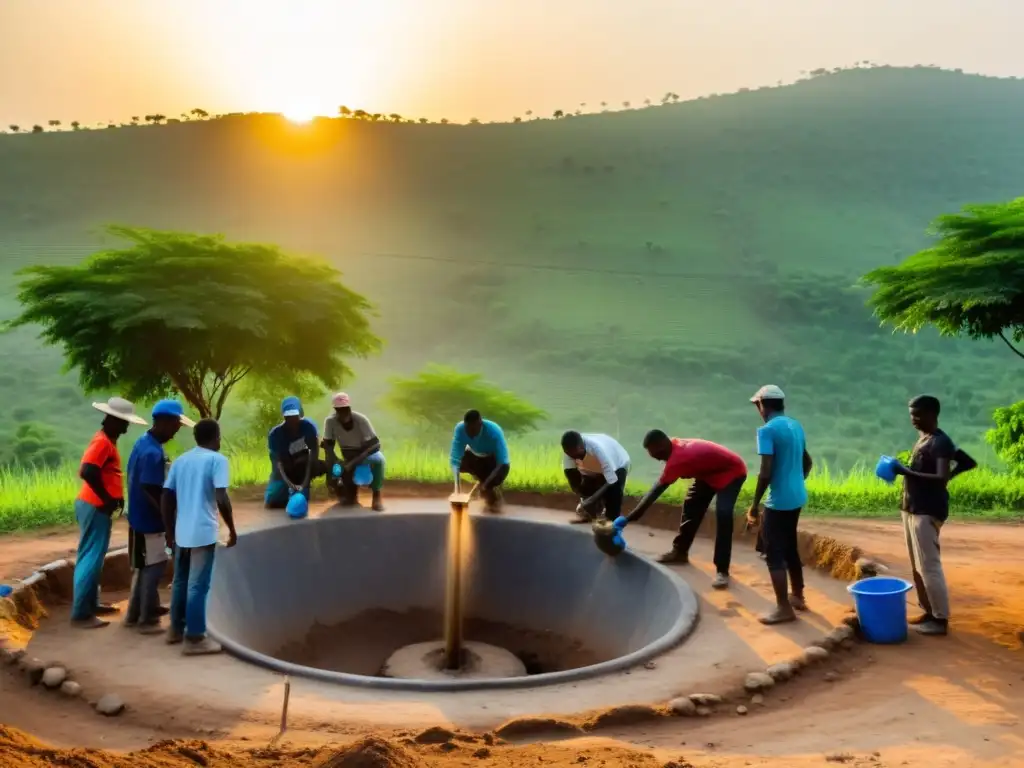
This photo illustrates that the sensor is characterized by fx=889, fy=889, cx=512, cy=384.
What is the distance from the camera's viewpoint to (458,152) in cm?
6291

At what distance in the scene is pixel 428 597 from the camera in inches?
348

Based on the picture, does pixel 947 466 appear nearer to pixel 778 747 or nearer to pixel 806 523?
pixel 778 747

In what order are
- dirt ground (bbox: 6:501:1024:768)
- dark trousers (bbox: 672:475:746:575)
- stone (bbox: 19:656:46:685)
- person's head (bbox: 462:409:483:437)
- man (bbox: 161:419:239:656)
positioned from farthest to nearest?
1. person's head (bbox: 462:409:483:437)
2. dark trousers (bbox: 672:475:746:575)
3. man (bbox: 161:419:239:656)
4. stone (bbox: 19:656:46:685)
5. dirt ground (bbox: 6:501:1024:768)

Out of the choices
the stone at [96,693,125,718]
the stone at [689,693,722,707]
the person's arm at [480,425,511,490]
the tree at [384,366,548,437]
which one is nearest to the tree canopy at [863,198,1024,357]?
the person's arm at [480,425,511,490]

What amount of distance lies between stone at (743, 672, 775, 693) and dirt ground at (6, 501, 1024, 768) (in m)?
0.09

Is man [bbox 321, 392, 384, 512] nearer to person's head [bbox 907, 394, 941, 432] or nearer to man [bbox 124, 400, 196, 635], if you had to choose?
man [bbox 124, 400, 196, 635]

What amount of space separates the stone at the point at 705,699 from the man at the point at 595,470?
2.91 m

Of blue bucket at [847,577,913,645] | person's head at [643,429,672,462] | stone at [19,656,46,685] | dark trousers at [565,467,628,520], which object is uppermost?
person's head at [643,429,672,462]

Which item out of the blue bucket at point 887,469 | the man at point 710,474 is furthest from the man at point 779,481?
the man at point 710,474

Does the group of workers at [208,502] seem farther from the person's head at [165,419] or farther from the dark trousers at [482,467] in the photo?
the dark trousers at [482,467]

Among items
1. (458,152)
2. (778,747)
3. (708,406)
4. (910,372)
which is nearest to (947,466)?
(778,747)

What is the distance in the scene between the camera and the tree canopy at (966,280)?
289 inches

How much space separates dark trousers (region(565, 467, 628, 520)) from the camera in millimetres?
8367

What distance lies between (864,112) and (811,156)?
35.1 ft
